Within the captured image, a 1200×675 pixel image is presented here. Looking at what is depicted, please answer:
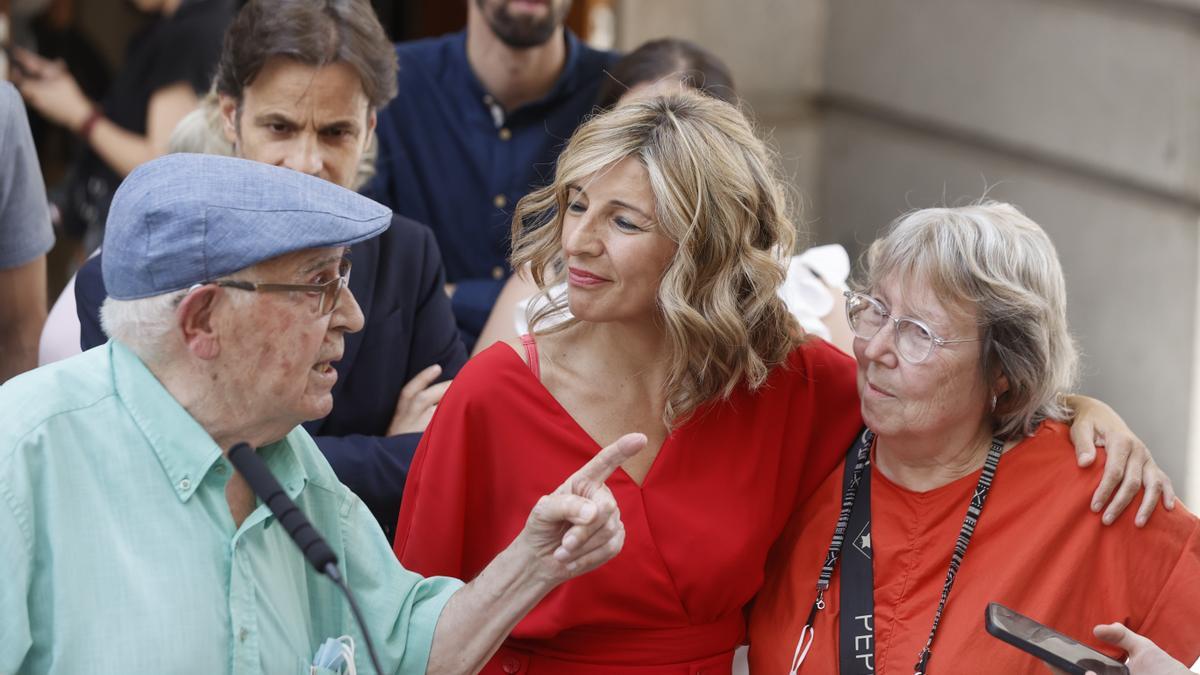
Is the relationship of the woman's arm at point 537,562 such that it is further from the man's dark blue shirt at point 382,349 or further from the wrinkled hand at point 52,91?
the wrinkled hand at point 52,91

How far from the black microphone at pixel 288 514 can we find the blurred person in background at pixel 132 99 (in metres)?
3.61

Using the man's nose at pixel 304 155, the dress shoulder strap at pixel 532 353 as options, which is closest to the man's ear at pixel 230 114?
the man's nose at pixel 304 155

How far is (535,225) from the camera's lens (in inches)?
131

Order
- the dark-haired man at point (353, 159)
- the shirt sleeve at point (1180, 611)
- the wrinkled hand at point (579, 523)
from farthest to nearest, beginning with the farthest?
the dark-haired man at point (353, 159), the shirt sleeve at point (1180, 611), the wrinkled hand at point (579, 523)

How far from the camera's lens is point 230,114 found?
11.8ft

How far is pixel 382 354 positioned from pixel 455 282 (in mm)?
1140

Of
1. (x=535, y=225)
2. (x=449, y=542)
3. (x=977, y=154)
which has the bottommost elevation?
(x=977, y=154)

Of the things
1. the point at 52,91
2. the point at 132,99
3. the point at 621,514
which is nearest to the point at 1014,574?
the point at 621,514

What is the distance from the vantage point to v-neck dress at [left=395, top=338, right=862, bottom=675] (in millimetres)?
2912

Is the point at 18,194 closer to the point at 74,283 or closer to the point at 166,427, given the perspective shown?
the point at 74,283

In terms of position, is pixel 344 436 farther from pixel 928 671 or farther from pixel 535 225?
pixel 928 671

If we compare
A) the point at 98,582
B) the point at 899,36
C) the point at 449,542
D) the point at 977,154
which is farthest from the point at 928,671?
the point at 899,36

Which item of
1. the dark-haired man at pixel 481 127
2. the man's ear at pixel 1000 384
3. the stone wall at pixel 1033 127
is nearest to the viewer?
the man's ear at pixel 1000 384

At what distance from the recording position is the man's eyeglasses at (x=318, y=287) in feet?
7.30
